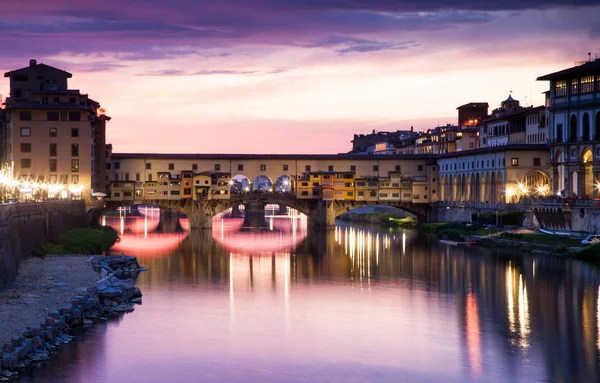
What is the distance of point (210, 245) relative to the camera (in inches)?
3693

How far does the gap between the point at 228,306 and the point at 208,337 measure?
29.9ft

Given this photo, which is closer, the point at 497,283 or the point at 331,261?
the point at 497,283

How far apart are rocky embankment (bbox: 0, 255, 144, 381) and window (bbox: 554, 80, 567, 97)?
50.7 meters

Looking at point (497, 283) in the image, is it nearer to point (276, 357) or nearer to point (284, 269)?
point (284, 269)

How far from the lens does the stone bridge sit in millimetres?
120062

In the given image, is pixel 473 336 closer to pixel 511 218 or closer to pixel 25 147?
pixel 511 218

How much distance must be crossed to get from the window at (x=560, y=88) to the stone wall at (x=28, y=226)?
166 feet

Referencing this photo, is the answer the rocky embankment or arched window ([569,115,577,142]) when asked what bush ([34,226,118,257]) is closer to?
the rocky embankment

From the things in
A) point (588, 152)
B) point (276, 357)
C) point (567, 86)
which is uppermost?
point (567, 86)

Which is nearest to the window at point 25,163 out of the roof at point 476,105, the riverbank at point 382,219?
the riverbank at point 382,219

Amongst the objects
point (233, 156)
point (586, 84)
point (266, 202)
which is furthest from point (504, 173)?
point (233, 156)

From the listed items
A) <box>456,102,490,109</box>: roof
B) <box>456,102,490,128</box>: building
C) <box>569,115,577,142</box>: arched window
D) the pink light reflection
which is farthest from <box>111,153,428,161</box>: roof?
<box>456,102,490,109</box>: roof

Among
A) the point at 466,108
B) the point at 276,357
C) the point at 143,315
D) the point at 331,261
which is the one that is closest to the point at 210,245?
the point at 331,261

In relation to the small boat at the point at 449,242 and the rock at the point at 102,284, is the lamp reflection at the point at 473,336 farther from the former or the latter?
the small boat at the point at 449,242
